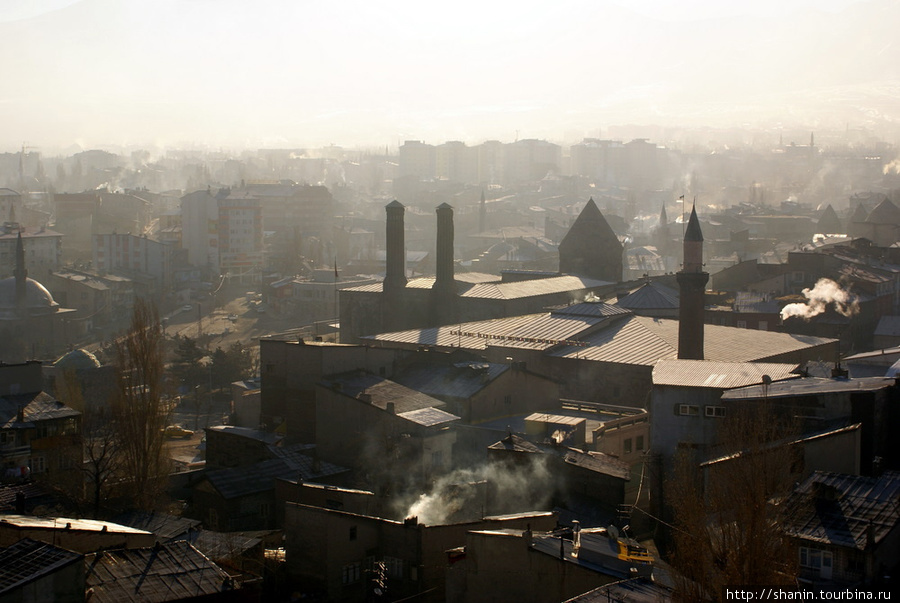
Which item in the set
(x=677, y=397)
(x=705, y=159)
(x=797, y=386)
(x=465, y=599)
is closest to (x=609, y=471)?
(x=677, y=397)

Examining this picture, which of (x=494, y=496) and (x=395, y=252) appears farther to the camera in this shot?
(x=395, y=252)

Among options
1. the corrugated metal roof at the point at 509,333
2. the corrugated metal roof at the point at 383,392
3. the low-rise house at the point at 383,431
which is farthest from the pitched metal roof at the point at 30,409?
the corrugated metal roof at the point at 509,333

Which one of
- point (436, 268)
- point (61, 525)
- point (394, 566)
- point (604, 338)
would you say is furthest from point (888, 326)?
point (61, 525)

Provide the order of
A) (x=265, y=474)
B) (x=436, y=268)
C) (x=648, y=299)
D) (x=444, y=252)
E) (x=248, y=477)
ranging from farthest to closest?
(x=436, y=268) < (x=648, y=299) < (x=444, y=252) < (x=265, y=474) < (x=248, y=477)

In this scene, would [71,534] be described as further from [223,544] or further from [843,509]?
[843,509]

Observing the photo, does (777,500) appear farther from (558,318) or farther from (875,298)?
(875,298)

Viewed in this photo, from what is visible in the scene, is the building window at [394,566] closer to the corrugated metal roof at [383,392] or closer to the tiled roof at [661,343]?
the corrugated metal roof at [383,392]
